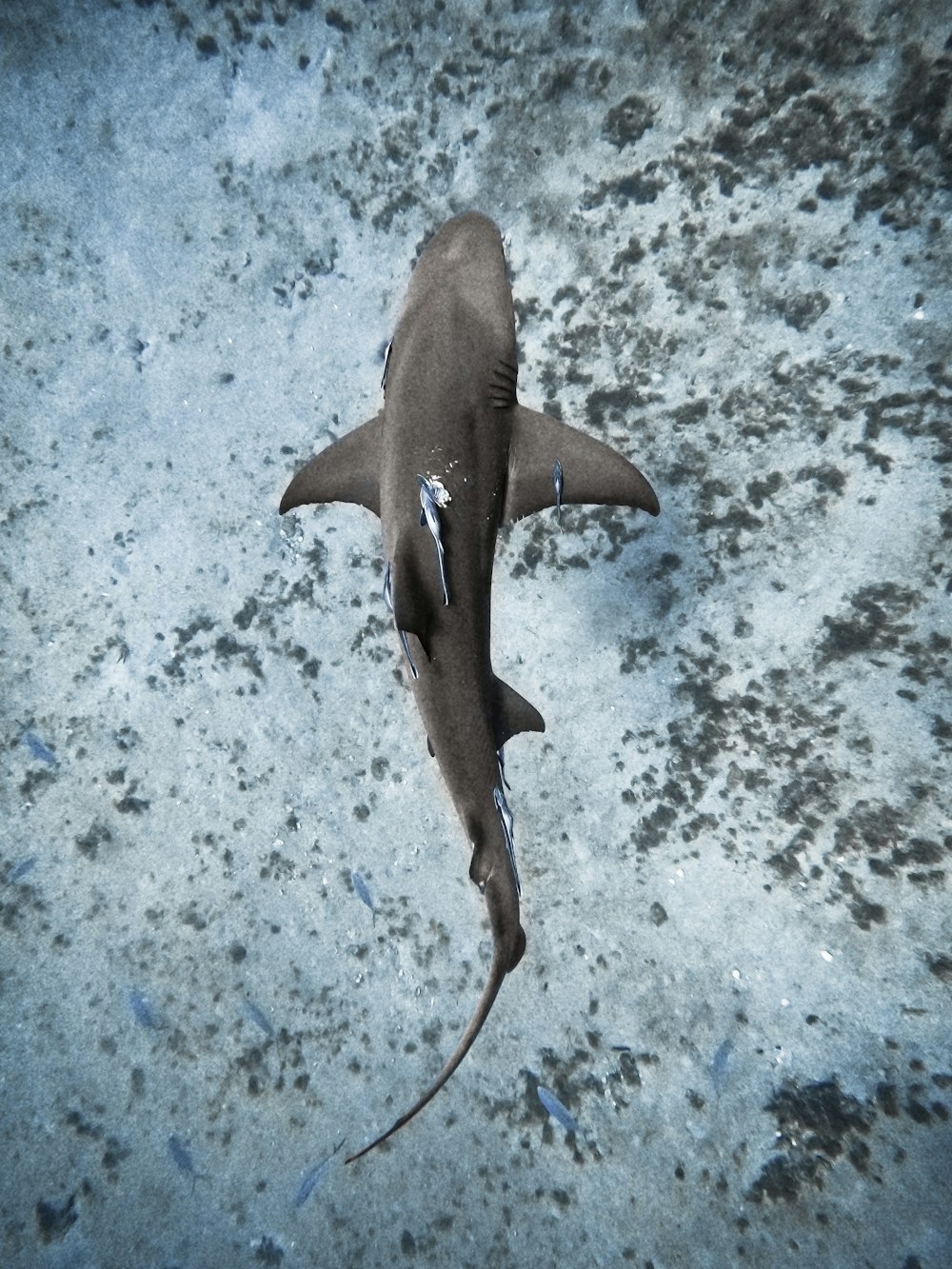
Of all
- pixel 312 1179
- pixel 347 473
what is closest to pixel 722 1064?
pixel 312 1179

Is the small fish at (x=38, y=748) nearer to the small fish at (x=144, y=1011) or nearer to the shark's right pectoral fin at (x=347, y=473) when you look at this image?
the small fish at (x=144, y=1011)

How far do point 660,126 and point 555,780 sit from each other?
86.9 inches

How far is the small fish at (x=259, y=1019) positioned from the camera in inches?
101

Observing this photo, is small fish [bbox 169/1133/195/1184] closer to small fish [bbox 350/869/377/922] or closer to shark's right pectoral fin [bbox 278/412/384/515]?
small fish [bbox 350/869/377/922]

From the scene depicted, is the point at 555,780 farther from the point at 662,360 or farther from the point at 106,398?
the point at 106,398

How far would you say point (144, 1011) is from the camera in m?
2.62

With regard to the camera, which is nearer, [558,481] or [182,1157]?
[558,481]

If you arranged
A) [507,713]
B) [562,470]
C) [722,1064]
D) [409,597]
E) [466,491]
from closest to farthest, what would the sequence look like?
[409,597], [466,491], [507,713], [562,470], [722,1064]

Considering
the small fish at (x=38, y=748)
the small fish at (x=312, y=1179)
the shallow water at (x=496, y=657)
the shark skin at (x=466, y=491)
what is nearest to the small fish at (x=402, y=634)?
the shark skin at (x=466, y=491)

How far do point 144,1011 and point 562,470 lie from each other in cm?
249

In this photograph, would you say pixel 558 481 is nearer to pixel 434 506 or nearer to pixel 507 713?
pixel 434 506

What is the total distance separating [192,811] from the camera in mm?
2621

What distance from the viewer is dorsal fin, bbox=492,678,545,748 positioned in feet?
5.76

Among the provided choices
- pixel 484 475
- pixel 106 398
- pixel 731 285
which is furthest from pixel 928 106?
pixel 106 398
